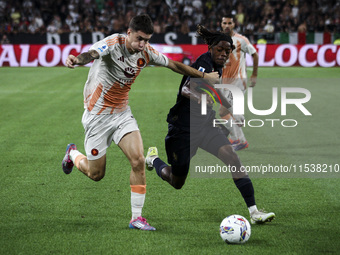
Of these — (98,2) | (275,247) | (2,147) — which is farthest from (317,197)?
(98,2)

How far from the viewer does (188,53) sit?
30.6 meters

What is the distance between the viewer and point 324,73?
26.1m

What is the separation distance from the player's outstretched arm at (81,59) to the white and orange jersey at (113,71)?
0.33 feet

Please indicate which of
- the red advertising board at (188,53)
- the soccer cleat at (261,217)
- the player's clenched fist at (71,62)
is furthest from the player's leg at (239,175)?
the red advertising board at (188,53)

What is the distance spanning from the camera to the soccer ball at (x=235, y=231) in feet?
17.7

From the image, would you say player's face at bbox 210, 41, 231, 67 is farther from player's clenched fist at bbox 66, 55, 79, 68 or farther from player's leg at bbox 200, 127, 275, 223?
player's clenched fist at bbox 66, 55, 79, 68

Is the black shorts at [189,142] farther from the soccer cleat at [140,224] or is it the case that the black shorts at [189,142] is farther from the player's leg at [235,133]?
the player's leg at [235,133]

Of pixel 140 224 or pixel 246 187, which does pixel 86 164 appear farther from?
pixel 246 187

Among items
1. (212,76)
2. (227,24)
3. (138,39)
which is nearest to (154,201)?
(212,76)

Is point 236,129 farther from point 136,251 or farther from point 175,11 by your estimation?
point 175,11

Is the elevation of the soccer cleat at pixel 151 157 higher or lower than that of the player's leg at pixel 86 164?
lower

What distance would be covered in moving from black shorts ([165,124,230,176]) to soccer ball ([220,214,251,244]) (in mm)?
925

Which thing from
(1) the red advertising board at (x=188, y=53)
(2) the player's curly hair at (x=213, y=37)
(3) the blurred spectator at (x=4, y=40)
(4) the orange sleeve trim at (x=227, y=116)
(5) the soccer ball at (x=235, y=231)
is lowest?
(1) the red advertising board at (x=188, y=53)

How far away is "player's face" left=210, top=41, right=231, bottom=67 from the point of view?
611cm
